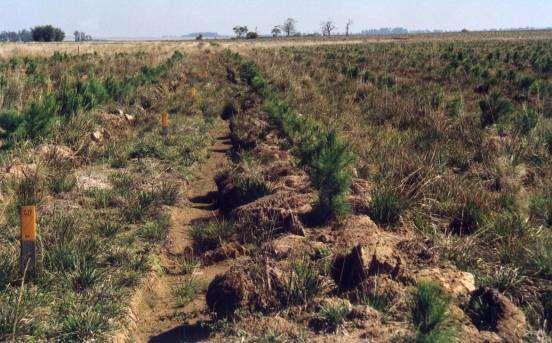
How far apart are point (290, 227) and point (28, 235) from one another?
2.44m

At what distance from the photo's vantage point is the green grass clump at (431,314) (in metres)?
3.25

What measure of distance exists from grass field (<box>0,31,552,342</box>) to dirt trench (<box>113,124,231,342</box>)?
3cm

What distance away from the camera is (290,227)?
5.38 metres

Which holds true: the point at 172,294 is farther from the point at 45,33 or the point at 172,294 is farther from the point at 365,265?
the point at 45,33

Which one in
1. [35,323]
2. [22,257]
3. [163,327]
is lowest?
[163,327]

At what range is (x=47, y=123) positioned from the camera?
346 inches

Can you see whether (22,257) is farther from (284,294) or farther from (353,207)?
(353,207)

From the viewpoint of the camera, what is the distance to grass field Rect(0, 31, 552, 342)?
12.3 ft

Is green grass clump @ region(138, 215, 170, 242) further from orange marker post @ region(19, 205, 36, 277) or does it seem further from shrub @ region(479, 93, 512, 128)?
shrub @ region(479, 93, 512, 128)

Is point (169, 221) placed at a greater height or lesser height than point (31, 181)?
lesser

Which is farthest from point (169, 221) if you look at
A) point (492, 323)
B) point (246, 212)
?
point (492, 323)

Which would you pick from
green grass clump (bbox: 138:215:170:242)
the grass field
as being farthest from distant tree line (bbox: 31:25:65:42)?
green grass clump (bbox: 138:215:170:242)

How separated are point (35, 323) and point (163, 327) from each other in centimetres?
91

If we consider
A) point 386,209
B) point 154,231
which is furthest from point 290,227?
point 154,231
